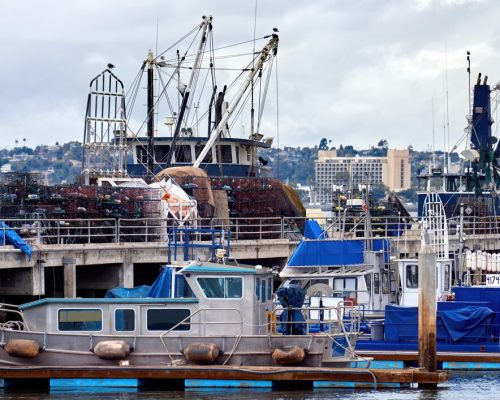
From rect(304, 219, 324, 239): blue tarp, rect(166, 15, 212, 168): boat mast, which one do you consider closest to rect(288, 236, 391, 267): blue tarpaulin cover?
rect(304, 219, 324, 239): blue tarp

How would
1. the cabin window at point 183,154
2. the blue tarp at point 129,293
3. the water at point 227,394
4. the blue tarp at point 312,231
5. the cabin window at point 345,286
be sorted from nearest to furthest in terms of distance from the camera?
the water at point 227,394, the blue tarp at point 129,293, the cabin window at point 345,286, the blue tarp at point 312,231, the cabin window at point 183,154

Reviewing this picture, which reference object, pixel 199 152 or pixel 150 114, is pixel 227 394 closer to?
pixel 150 114

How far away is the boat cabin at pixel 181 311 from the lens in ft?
120

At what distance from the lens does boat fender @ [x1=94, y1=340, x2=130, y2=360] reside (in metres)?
36.2

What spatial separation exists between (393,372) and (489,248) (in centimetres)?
2840

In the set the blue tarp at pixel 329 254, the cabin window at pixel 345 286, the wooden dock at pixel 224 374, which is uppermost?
the blue tarp at pixel 329 254

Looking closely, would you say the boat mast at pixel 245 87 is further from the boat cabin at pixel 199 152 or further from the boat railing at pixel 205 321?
the boat railing at pixel 205 321

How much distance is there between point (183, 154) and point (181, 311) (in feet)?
99.6

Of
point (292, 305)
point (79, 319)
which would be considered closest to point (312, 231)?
point (292, 305)

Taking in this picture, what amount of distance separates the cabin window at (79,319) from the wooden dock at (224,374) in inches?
37.3

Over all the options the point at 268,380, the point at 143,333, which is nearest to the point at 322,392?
the point at 268,380

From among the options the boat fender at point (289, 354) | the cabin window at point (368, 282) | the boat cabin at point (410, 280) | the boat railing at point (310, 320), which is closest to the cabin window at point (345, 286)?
the cabin window at point (368, 282)

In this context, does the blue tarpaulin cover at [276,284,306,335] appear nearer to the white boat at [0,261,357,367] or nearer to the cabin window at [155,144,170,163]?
the white boat at [0,261,357,367]

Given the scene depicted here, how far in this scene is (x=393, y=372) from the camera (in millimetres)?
36656
